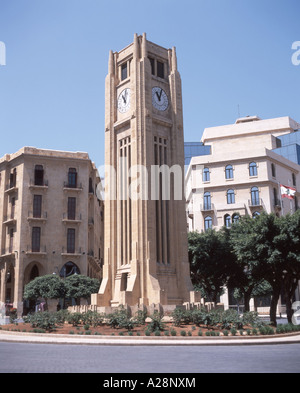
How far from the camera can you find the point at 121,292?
106 feet

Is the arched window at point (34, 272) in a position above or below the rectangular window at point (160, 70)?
below

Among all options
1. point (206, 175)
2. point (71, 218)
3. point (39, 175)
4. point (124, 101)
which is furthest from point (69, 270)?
point (124, 101)

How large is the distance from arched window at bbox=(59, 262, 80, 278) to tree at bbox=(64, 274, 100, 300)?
285 inches

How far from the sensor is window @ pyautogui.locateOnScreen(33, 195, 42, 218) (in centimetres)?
5288

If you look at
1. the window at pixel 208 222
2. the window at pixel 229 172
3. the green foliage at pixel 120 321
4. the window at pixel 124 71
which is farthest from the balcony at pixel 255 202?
the green foliage at pixel 120 321

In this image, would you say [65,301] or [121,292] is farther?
[65,301]

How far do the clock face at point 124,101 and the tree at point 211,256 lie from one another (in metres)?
12.6

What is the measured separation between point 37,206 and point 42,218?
180cm

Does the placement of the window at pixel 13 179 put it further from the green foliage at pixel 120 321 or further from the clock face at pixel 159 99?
the green foliage at pixel 120 321

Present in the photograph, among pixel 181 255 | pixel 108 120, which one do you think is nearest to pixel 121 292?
pixel 181 255

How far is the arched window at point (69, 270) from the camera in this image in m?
51.6

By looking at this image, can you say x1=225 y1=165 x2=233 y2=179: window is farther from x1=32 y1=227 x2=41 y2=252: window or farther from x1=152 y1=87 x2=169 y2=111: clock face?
x1=32 y1=227 x2=41 y2=252: window
